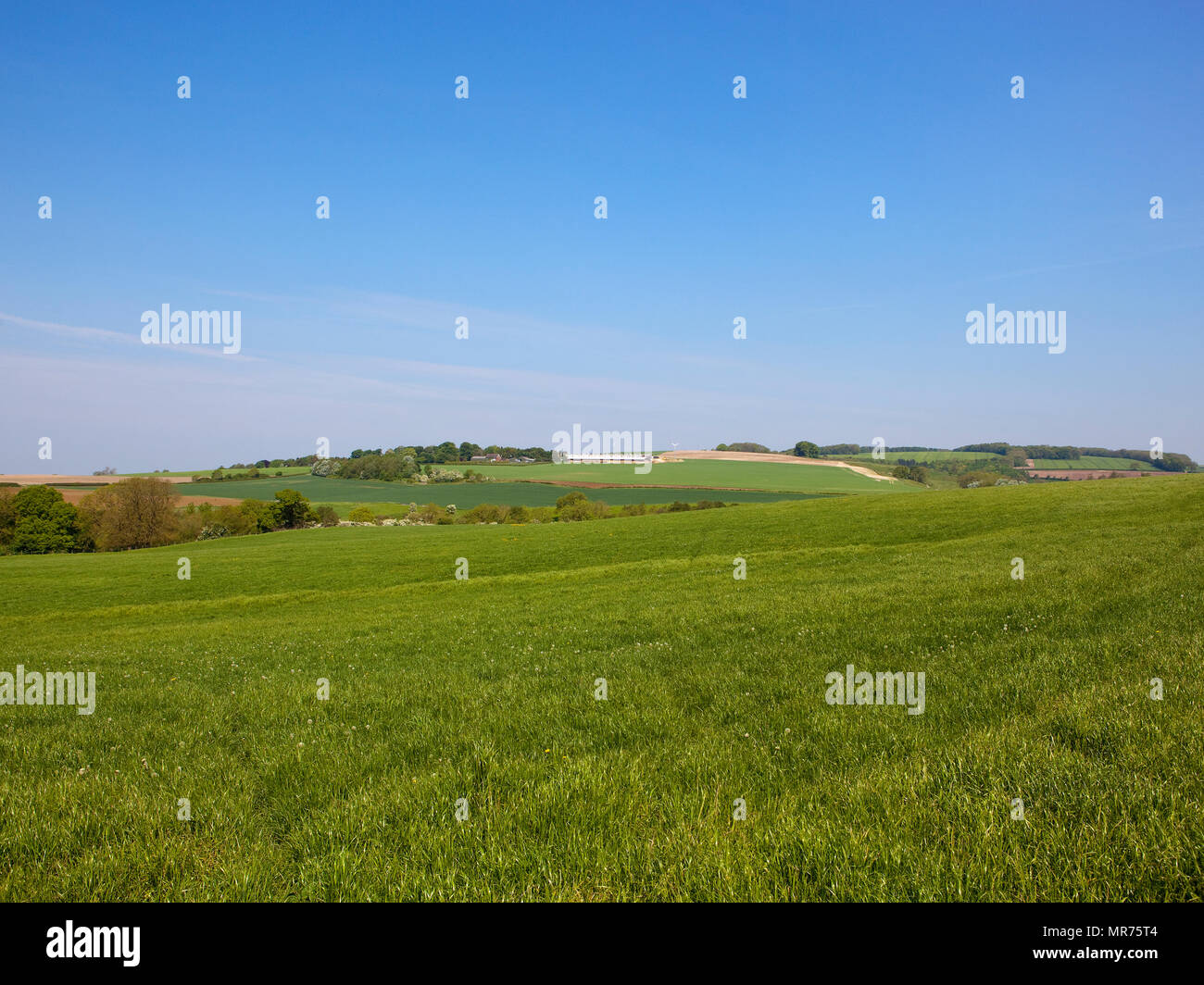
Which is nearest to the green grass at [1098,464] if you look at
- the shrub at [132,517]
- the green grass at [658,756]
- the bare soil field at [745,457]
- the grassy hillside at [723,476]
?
the bare soil field at [745,457]

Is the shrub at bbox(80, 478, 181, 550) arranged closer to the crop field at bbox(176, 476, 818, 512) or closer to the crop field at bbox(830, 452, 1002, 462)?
the crop field at bbox(176, 476, 818, 512)

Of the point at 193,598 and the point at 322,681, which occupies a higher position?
the point at 322,681

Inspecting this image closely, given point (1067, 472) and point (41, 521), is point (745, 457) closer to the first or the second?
point (1067, 472)

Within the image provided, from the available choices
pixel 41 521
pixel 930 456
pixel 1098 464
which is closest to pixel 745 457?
pixel 930 456

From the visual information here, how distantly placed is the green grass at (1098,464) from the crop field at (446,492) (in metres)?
61.4

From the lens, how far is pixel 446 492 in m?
→ 126

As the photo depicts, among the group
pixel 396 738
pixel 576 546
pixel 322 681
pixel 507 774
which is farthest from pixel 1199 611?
pixel 576 546

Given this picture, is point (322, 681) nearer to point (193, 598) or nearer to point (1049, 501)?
point (193, 598)

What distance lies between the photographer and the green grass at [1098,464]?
385 feet

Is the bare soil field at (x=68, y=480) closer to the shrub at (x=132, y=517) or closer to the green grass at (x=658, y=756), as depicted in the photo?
the shrub at (x=132, y=517)

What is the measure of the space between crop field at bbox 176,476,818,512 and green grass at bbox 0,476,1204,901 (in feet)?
277

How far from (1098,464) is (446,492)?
127818 mm
